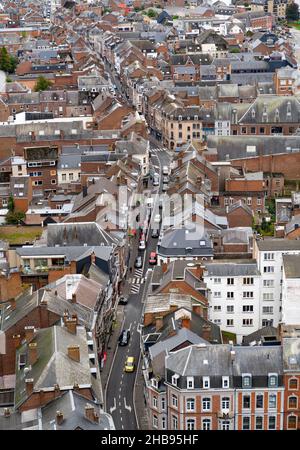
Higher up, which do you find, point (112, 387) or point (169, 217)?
point (169, 217)

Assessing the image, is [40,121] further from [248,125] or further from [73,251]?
[73,251]

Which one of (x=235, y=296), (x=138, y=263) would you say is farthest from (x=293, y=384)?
(x=138, y=263)

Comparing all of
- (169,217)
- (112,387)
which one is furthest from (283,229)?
(112,387)

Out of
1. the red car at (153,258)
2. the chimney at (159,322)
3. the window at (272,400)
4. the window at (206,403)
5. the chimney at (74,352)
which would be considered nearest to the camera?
the chimney at (74,352)

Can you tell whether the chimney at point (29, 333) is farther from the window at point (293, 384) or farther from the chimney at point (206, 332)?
the window at point (293, 384)

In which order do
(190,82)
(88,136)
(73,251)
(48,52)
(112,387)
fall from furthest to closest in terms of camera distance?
(48,52) < (190,82) < (88,136) < (73,251) < (112,387)

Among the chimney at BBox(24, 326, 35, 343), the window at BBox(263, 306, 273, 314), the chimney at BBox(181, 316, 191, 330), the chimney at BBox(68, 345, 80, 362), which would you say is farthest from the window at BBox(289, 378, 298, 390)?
the chimney at BBox(24, 326, 35, 343)

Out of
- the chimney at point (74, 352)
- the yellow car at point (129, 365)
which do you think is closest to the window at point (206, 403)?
the chimney at point (74, 352)
